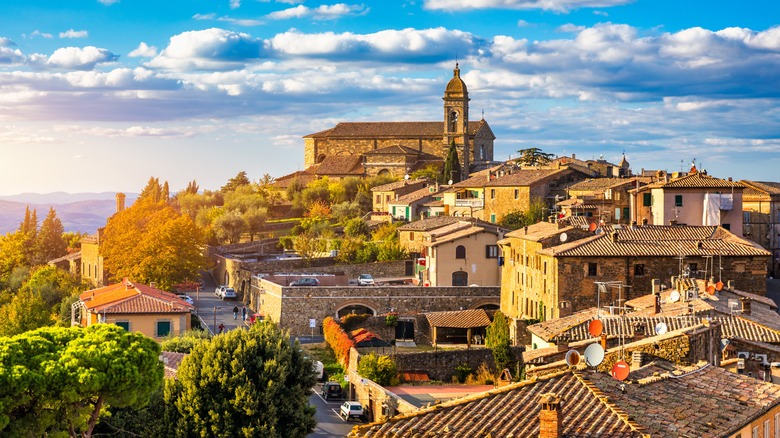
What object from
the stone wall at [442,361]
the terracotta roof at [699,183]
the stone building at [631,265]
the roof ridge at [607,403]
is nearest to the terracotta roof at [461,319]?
the stone building at [631,265]

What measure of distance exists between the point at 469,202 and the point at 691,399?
63.2 m

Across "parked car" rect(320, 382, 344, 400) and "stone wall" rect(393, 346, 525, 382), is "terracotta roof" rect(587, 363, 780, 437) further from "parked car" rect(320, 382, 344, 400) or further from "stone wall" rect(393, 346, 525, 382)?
"stone wall" rect(393, 346, 525, 382)

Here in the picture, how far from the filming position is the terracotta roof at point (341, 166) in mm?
120312

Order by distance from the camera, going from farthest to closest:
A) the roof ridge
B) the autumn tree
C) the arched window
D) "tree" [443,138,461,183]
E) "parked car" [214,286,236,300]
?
1. "tree" [443,138,461,183]
2. the autumn tree
3. "parked car" [214,286,236,300]
4. the arched window
5. the roof ridge

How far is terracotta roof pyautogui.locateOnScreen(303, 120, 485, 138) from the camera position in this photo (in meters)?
128

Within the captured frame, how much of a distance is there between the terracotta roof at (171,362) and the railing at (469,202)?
41.9 m

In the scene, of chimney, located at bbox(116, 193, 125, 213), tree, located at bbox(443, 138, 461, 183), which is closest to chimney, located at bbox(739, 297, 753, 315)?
tree, located at bbox(443, 138, 461, 183)

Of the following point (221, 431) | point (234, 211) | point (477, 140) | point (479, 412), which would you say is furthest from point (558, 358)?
point (477, 140)

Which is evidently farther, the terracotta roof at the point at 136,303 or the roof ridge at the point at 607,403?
the terracotta roof at the point at 136,303

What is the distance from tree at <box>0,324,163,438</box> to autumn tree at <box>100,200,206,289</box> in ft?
130

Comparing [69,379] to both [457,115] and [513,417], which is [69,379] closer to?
[513,417]

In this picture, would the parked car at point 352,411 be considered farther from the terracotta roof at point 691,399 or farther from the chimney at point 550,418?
the chimney at point 550,418

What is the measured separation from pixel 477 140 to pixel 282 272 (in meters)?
59.5

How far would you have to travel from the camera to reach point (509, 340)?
4709 cm
